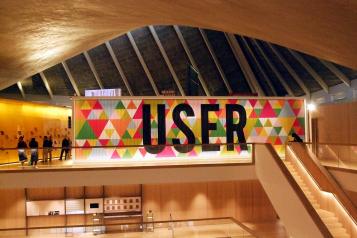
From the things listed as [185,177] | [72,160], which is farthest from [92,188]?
[185,177]

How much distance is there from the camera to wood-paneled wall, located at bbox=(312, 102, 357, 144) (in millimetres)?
15461

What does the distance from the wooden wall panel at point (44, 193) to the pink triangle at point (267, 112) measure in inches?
347

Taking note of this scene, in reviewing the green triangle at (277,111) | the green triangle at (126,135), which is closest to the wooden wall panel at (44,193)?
the green triangle at (126,135)

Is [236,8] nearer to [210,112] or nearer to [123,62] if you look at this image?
[210,112]

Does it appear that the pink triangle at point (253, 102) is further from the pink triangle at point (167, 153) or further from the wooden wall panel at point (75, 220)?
the wooden wall panel at point (75, 220)

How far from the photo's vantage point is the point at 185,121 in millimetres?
15516

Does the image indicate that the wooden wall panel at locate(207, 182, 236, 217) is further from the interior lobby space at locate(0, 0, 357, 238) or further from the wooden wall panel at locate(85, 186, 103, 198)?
the wooden wall panel at locate(85, 186, 103, 198)

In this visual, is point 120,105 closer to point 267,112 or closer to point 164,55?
point 267,112

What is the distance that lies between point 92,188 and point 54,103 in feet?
33.1

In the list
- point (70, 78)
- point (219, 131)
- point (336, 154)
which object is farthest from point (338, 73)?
point (70, 78)

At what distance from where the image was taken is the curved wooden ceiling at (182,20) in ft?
23.4

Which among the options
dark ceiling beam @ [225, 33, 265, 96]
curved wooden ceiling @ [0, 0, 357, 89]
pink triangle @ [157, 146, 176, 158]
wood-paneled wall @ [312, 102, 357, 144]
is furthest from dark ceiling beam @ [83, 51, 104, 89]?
wood-paneled wall @ [312, 102, 357, 144]

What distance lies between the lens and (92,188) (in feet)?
54.0

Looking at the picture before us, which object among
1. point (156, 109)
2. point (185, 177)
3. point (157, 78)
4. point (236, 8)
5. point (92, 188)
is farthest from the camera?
point (157, 78)
